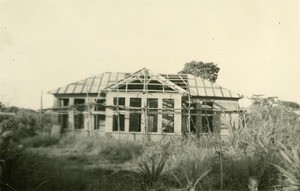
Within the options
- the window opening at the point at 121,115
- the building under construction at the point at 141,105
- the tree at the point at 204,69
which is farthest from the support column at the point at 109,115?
the tree at the point at 204,69

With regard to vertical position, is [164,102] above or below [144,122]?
above

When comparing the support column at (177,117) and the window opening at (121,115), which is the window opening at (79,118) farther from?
→ the support column at (177,117)

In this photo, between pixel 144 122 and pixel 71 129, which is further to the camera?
pixel 71 129

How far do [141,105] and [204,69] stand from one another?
26142 millimetres

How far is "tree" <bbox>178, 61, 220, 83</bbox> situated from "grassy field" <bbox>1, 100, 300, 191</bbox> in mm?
33411

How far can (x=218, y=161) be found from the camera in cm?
1084

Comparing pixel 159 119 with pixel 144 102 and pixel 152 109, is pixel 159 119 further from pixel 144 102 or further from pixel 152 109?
pixel 144 102

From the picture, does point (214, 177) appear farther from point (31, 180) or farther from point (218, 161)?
point (31, 180)

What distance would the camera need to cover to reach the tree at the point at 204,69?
4582 centimetres

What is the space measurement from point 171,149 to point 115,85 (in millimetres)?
10342

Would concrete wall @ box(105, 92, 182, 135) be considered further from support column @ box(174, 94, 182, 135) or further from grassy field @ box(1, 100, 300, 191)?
grassy field @ box(1, 100, 300, 191)

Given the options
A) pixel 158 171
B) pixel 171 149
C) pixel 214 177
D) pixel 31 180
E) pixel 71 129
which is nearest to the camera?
pixel 31 180

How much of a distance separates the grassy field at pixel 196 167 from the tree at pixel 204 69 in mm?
33411

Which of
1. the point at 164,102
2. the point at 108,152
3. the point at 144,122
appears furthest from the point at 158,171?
the point at 164,102
